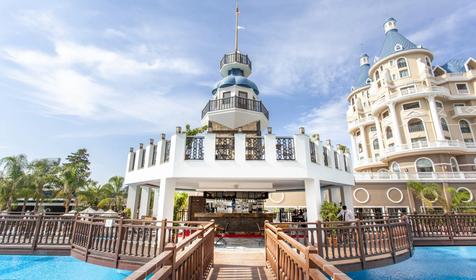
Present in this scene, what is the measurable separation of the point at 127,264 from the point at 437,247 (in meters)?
14.3

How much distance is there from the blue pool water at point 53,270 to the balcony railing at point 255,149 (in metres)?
6.11

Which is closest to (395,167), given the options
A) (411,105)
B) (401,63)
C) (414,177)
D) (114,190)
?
(414,177)

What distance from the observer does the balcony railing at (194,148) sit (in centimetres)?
986

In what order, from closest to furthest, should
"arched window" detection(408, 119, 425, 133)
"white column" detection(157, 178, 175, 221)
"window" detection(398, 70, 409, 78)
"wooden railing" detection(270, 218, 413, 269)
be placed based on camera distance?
"wooden railing" detection(270, 218, 413, 269) < "white column" detection(157, 178, 175, 221) < "arched window" detection(408, 119, 425, 133) < "window" detection(398, 70, 409, 78)

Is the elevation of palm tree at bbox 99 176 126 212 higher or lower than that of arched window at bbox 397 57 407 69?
lower

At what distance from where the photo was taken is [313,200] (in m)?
9.89

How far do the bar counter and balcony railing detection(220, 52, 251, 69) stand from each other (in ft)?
35.5

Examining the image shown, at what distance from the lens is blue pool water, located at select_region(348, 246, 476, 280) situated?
25.7ft

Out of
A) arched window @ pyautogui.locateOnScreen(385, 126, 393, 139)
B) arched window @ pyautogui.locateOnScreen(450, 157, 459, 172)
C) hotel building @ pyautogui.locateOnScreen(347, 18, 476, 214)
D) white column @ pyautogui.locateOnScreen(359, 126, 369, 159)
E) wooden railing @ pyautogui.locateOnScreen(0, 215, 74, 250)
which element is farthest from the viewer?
white column @ pyautogui.locateOnScreen(359, 126, 369, 159)

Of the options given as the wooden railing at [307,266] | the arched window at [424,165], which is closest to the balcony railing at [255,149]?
the wooden railing at [307,266]

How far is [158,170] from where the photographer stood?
10352mm

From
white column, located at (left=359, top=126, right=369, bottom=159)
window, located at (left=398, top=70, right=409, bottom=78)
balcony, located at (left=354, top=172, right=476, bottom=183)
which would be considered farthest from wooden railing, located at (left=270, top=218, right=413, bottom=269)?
white column, located at (left=359, top=126, right=369, bottom=159)

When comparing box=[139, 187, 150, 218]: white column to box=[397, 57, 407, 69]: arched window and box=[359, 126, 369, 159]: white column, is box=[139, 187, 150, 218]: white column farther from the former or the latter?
box=[397, 57, 407, 69]: arched window

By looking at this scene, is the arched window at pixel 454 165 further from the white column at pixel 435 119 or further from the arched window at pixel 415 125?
the arched window at pixel 415 125
